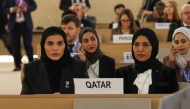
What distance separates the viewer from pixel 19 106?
113 inches

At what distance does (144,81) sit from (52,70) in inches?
27.3

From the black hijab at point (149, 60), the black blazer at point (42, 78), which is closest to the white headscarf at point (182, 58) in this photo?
the black hijab at point (149, 60)

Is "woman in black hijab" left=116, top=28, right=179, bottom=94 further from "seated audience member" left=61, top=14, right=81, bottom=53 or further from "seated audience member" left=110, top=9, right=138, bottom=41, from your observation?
"seated audience member" left=110, top=9, right=138, bottom=41

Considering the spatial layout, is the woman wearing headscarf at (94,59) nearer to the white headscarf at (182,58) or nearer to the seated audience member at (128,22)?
the white headscarf at (182,58)

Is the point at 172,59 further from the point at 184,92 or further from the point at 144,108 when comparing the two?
the point at 184,92

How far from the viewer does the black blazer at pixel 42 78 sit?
3.92 metres

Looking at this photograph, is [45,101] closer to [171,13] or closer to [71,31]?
[71,31]

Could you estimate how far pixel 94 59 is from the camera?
491 cm

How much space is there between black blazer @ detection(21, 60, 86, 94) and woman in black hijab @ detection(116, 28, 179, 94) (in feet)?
1.28

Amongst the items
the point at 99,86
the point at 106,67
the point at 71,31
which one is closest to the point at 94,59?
the point at 106,67

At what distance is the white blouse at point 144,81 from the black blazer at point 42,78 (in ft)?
1.44

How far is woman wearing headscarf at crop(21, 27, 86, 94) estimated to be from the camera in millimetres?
3938

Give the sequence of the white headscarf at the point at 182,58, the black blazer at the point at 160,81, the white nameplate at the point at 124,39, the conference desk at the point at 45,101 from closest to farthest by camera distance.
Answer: the conference desk at the point at 45,101 → the black blazer at the point at 160,81 → the white headscarf at the point at 182,58 → the white nameplate at the point at 124,39

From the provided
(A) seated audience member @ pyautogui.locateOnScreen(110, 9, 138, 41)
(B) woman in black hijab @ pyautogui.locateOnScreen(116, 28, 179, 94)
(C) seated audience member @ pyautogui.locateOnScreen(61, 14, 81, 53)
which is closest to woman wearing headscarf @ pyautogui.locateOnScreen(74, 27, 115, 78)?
(B) woman in black hijab @ pyautogui.locateOnScreen(116, 28, 179, 94)
